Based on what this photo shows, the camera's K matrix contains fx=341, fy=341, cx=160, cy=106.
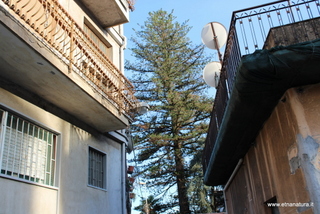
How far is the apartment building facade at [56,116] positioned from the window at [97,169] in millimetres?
30

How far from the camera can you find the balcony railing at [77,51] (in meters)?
7.67

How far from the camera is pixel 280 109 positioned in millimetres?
5621

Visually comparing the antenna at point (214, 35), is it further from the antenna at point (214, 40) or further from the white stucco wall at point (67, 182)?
the white stucco wall at point (67, 182)

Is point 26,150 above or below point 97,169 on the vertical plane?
below

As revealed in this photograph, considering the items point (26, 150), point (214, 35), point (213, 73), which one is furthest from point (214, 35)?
point (26, 150)

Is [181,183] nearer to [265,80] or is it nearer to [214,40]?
[214,40]

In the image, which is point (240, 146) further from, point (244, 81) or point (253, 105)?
point (244, 81)

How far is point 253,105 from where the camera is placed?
564 centimetres

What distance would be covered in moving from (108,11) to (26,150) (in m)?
6.52

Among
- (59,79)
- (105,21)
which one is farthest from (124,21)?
(59,79)

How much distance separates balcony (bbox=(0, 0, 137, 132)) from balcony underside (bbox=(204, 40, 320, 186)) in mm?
3735

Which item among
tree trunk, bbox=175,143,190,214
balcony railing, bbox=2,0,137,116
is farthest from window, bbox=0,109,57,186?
tree trunk, bbox=175,143,190,214

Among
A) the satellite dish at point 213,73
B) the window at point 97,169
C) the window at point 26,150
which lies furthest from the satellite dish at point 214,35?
the window at point 26,150

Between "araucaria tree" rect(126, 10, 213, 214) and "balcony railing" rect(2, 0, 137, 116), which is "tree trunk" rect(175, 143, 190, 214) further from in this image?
"balcony railing" rect(2, 0, 137, 116)
